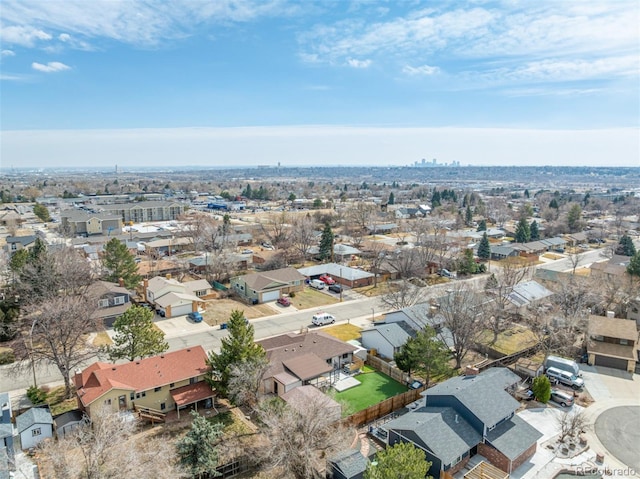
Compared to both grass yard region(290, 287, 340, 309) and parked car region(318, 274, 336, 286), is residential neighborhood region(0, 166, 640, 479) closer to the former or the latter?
parked car region(318, 274, 336, 286)

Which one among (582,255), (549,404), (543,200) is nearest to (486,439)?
(549,404)

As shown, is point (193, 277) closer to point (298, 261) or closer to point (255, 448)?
point (298, 261)

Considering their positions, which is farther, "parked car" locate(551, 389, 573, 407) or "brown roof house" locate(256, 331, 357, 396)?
"brown roof house" locate(256, 331, 357, 396)

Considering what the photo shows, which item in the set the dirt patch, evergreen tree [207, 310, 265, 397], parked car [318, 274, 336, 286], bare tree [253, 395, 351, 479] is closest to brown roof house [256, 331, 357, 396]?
evergreen tree [207, 310, 265, 397]

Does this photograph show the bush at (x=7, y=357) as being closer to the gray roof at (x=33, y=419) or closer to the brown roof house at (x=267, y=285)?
the gray roof at (x=33, y=419)

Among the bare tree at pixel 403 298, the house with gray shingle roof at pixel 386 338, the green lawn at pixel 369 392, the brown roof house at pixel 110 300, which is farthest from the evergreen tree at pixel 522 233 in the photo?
the brown roof house at pixel 110 300

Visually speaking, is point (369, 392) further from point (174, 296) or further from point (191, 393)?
point (174, 296)
